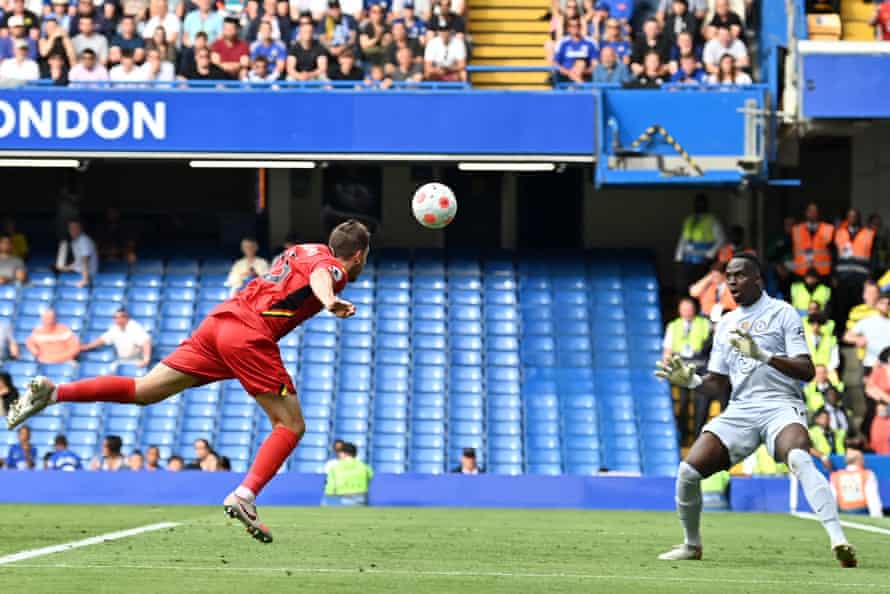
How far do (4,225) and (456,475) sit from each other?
10.1m

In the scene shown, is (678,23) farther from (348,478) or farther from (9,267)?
(9,267)

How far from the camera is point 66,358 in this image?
85.2ft

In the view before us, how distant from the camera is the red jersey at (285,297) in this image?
10422mm

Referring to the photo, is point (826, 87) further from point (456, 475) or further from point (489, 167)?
point (456, 475)

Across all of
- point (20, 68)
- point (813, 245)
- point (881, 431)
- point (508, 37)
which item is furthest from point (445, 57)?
point (881, 431)

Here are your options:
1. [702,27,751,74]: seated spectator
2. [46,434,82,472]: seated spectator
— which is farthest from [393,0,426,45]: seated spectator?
[46,434,82,472]: seated spectator

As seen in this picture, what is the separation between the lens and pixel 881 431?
76.4 feet

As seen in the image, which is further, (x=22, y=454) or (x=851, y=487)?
(x=22, y=454)

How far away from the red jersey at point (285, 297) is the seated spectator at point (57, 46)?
16.2 metres

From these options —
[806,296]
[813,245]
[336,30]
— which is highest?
[336,30]

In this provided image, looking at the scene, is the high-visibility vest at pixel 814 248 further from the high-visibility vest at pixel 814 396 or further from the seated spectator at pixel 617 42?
the seated spectator at pixel 617 42

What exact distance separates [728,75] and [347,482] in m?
8.74

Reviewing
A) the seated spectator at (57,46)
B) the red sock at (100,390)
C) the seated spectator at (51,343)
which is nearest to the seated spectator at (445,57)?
the seated spectator at (57,46)

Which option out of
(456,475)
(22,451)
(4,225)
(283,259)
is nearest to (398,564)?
(283,259)
